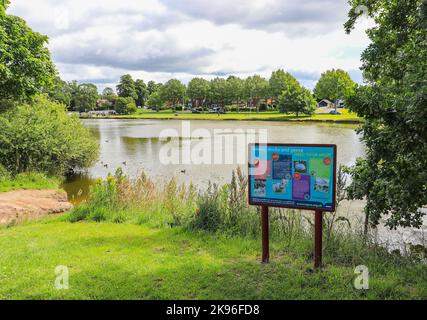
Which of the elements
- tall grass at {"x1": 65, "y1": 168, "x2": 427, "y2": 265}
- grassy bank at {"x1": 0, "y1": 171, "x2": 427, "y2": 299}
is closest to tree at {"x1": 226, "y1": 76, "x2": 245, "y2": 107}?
tall grass at {"x1": 65, "y1": 168, "x2": 427, "y2": 265}

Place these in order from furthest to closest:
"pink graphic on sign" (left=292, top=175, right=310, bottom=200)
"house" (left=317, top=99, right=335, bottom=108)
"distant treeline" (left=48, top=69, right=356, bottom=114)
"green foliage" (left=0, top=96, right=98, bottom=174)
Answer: "house" (left=317, top=99, right=335, bottom=108) < "distant treeline" (left=48, top=69, right=356, bottom=114) < "green foliage" (left=0, top=96, right=98, bottom=174) < "pink graphic on sign" (left=292, top=175, right=310, bottom=200)

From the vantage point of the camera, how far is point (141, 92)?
439 ft

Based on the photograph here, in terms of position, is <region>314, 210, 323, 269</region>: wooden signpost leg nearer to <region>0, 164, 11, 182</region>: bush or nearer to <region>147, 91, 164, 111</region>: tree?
<region>0, 164, 11, 182</region>: bush

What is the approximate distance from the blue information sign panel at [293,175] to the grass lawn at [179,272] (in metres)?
0.86

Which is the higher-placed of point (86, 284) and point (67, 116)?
point (67, 116)

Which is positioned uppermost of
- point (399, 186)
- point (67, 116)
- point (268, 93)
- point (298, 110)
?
point (268, 93)

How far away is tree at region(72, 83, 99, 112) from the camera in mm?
117188

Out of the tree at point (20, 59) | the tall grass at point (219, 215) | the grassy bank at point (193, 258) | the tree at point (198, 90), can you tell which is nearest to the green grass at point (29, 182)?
the tree at point (20, 59)

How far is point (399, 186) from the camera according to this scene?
4.80 metres

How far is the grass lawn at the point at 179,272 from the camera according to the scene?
13.0ft

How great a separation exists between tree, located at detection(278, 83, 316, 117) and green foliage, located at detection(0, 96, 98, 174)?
54.2 metres
